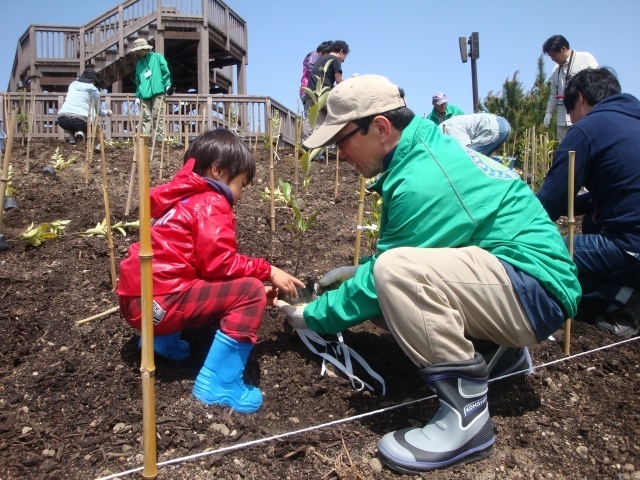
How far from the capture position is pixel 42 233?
3.39 m

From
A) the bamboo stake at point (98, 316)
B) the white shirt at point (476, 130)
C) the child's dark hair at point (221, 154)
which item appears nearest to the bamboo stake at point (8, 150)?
the bamboo stake at point (98, 316)

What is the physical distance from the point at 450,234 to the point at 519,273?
0.24m

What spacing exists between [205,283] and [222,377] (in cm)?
34

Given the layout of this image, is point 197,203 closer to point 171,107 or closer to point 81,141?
point 81,141

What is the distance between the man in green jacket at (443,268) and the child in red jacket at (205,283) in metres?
0.26

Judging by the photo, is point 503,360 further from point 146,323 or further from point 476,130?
point 476,130

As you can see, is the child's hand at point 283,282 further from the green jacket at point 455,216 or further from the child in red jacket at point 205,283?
the green jacket at point 455,216

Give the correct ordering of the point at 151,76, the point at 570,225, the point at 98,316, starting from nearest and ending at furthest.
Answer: the point at 570,225 → the point at 98,316 → the point at 151,76

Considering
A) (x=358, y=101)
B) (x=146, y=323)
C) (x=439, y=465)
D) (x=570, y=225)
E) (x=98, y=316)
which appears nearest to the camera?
(x=146, y=323)

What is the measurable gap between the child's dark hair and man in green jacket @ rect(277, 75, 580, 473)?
0.44 m

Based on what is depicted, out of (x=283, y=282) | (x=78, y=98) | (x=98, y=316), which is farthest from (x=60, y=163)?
(x=283, y=282)

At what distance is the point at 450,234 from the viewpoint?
5.51 ft

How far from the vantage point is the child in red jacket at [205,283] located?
6.15 feet

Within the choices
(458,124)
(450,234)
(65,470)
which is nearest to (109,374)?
(65,470)
